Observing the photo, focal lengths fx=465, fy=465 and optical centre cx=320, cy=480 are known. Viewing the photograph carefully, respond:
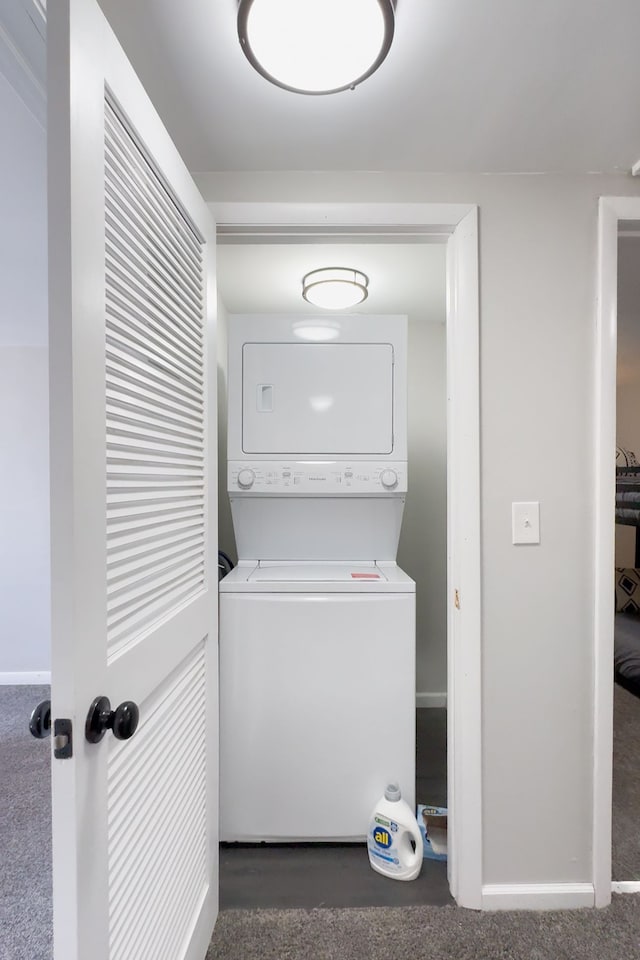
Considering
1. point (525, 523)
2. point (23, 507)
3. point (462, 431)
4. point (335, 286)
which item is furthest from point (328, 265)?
point (23, 507)

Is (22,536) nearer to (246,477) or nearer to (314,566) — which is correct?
(246,477)

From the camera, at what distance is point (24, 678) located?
342 centimetres

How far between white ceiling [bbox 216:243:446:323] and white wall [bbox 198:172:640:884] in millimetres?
283

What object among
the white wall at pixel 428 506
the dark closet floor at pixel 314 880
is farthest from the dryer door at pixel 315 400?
the dark closet floor at pixel 314 880

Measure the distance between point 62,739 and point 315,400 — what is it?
1612 millimetres

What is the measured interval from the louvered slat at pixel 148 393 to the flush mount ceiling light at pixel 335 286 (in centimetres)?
104

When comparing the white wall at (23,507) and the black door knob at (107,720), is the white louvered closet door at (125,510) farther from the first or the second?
the white wall at (23,507)

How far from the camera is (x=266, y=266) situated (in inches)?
86.8

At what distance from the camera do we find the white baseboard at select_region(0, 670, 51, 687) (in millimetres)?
3404

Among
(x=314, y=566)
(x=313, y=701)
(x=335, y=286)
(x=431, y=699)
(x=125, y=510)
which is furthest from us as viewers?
(x=431, y=699)

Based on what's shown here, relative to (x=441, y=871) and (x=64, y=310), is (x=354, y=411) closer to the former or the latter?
(x=64, y=310)

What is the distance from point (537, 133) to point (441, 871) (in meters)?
2.52

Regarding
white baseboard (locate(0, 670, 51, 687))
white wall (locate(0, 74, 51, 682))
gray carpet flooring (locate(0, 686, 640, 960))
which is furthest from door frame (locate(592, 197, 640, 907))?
white baseboard (locate(0, 670, 51, 687))

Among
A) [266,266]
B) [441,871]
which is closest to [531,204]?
[266,266]
